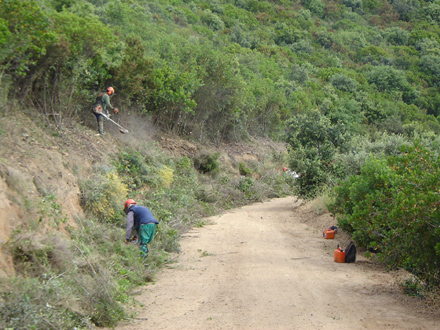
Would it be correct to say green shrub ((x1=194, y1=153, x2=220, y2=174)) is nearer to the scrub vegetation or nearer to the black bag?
the scrub vegetation

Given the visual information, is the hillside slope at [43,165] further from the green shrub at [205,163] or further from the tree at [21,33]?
the green shrub at [205,163]

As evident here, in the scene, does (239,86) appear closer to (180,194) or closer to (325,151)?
(325,151)

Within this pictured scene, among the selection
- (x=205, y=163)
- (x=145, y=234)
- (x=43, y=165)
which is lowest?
(x=205, y=163)

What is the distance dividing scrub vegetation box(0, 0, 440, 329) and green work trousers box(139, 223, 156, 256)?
1.69 ft

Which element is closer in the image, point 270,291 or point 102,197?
point 270,291


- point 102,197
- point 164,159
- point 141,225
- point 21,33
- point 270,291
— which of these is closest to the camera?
point 270,291

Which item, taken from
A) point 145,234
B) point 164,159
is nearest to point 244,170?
point 164,159

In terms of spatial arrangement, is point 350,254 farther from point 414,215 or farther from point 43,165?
point 43,165

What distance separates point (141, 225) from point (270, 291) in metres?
3.45

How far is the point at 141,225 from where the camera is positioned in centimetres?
1077

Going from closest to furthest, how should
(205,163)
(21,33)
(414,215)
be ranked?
(414,215) < (21,33) < (205,163)

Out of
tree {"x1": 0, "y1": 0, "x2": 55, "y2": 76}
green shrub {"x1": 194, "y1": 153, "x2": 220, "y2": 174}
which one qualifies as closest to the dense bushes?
tree {"x1": 0, "y1": 0, "x2": 55, "y2": 76}

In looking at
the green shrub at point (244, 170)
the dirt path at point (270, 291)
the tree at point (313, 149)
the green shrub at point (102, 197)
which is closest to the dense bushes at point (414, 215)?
the dirt path at point (270, 291)

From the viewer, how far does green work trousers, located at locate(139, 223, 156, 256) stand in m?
10.8
